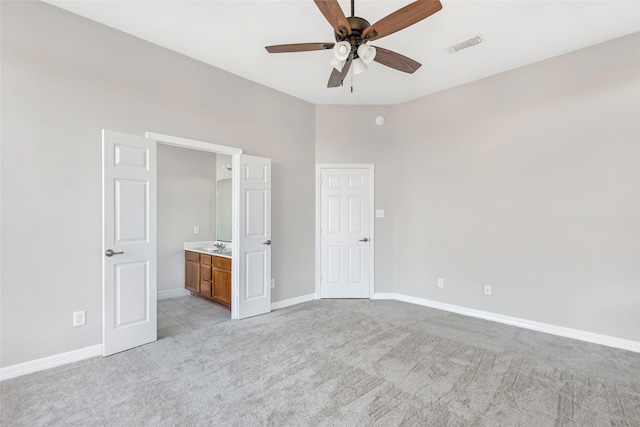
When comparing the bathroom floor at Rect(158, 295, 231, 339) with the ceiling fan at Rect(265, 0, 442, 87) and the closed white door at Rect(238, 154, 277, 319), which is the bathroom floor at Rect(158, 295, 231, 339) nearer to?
the closed white door at Rect(238, 154, 277, 319)

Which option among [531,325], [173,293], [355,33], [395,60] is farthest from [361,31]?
[173,293]

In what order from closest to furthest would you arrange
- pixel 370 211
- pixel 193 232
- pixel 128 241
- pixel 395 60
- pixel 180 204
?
1. pixel 395 60
2. pixel 128 241
3. pixel 370 211
4. pixel 180 204
5. pixel 193 232

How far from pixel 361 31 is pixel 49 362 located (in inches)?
142

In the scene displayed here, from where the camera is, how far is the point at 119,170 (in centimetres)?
278

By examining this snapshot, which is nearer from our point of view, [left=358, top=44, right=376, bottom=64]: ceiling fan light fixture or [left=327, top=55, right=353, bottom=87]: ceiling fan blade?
[left=358, top=44, right=376, bottom=64]: ceiling fan light fixture

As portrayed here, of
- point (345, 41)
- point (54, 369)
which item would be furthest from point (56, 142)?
point (345, 41)

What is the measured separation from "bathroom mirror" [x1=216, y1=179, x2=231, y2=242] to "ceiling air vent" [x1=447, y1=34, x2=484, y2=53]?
12.1ft

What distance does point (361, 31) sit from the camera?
2.06 m

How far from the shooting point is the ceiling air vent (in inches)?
115

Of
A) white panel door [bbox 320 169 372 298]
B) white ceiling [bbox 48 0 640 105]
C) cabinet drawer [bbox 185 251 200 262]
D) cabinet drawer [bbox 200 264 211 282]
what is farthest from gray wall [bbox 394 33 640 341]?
cabinet drawer [bbox 185 251 200 262]

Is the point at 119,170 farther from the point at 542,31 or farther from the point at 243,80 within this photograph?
the point at 542,31

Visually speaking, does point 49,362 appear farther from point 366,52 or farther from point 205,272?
point 366,52

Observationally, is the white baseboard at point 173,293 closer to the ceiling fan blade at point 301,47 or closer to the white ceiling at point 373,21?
the white ceiling at point 373,21

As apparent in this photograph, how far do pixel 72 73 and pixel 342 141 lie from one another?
10.8ft
